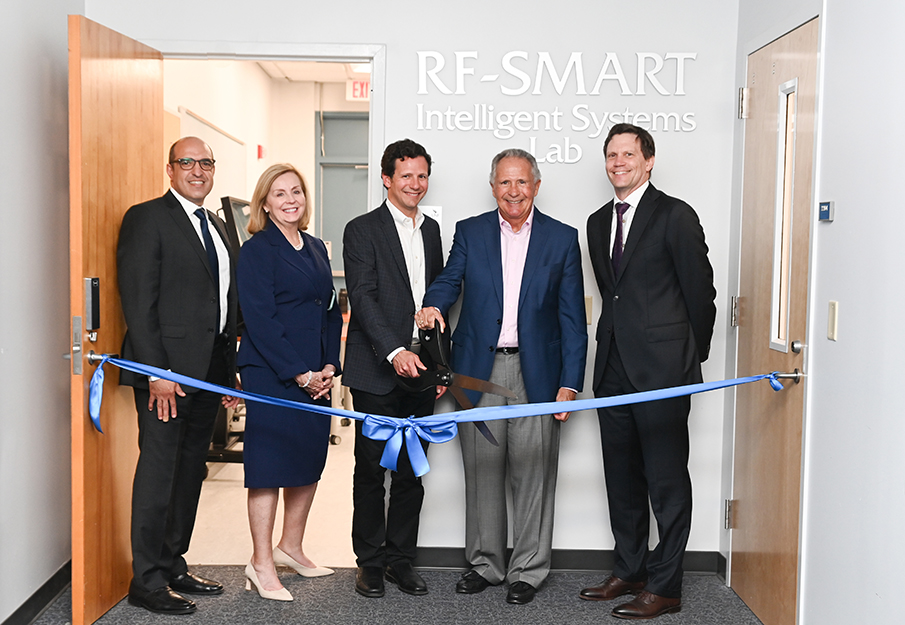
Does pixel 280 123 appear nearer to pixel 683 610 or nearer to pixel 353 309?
pixel 353 309

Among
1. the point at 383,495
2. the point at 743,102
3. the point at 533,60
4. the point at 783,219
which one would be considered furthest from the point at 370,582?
the point at 743,102

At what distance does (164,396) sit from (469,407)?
1.09 meters

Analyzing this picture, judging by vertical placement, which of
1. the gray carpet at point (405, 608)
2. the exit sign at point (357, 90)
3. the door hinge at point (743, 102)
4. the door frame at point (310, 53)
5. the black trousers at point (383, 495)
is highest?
the exit sign at point (357, 90)

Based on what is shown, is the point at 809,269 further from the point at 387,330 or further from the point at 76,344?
the point at 76,344

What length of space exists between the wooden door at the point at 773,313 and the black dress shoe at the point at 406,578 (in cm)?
128

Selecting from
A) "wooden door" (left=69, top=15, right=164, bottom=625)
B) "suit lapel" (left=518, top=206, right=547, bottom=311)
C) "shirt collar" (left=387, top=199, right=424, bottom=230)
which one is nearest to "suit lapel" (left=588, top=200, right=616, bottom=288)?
"suit lapel" (left=518, top=206, right=547, bottom=311)

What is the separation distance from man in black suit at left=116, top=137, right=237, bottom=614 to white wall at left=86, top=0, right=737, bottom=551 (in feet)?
2.32

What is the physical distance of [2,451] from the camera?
8.48 feet

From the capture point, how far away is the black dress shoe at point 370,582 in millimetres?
3033

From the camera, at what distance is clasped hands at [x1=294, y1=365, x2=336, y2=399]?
2.88 meters

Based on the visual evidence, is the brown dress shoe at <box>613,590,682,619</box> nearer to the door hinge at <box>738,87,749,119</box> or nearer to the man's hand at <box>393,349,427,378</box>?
the man's hand at <box>393,349,427,378</box>

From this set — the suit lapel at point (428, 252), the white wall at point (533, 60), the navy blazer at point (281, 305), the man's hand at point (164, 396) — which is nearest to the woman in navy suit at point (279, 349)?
the navy blazer at point (281, 305)

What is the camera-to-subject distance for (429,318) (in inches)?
110

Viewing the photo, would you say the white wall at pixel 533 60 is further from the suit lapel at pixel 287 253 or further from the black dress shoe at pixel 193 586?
the black dress shoe at pixel 193 586
